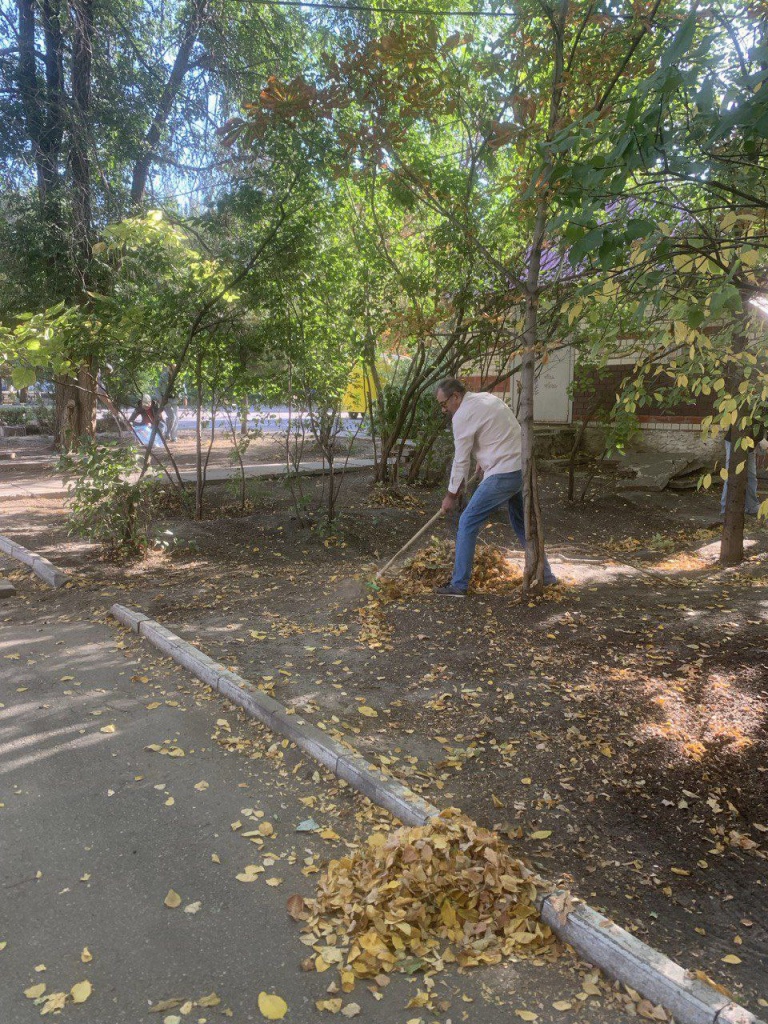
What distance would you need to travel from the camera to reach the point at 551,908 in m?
2.62

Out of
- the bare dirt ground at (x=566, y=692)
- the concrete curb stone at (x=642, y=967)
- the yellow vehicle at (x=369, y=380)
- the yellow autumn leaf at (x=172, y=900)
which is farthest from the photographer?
the yellow vehicle at (x=369, y=380)

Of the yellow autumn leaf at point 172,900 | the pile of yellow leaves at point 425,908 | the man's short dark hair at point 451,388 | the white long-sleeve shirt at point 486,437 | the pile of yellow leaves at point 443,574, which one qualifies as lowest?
the yellow autumn leaf at point 172,900

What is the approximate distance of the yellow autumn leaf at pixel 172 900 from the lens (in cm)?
279

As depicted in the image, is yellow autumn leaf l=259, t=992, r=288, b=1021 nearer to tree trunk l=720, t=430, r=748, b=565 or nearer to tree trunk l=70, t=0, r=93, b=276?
tree trunk l=720, t=430, r=748, b=565

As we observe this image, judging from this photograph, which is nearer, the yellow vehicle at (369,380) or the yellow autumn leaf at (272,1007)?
the yellow autumn leaf at (272,1007)

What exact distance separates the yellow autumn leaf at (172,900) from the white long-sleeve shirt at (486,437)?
4.06 m

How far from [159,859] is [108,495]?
17.6ft

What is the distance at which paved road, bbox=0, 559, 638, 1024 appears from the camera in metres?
2.37

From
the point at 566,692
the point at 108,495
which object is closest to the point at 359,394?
the point at 108,495

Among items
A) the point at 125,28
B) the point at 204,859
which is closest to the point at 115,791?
the point at 204,859

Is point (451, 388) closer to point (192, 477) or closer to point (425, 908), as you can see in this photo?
point (425, 908)

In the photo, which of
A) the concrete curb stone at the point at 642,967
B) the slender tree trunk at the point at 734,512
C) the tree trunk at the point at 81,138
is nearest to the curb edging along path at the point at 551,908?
the concrete curb stone at the point at 642,967

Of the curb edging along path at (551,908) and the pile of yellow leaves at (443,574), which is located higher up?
the pile of yellow leaves at (443,574)

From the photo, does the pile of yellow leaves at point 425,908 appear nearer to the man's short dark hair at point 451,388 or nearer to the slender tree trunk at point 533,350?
the slender tree trunk at point 533,350
